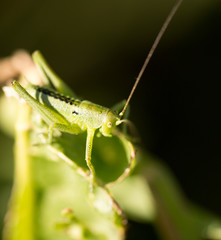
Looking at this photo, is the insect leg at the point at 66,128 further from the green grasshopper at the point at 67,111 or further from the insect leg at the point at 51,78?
the insect leg at the point at 51,78

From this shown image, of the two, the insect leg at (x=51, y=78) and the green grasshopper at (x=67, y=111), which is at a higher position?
the insect leg at (x=51, y=78)

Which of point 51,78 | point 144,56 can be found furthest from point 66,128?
point 144,56

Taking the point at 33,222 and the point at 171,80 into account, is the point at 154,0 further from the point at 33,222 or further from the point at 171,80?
the point at 33,222

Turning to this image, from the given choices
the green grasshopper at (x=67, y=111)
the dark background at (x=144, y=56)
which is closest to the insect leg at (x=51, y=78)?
the green grasshopper at (x=67, y=111)

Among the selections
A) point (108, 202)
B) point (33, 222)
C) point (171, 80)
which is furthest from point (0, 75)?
point (171, 80)

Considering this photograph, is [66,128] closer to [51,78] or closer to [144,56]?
[51,78]
